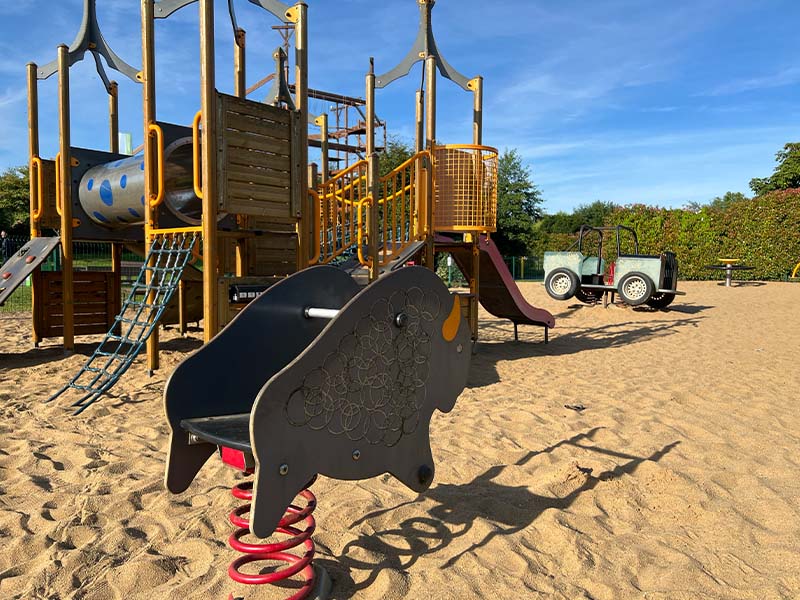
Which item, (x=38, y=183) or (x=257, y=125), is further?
(x=38, y=183)

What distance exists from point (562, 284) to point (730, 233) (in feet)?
39.7

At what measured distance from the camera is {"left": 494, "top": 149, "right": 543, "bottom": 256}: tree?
120 feet

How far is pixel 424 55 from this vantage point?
32.3 feet

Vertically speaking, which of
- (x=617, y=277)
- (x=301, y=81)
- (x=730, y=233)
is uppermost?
(x=301, y=81)

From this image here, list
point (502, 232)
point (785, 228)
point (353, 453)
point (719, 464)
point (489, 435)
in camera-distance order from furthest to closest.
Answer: point (502, 232) → point (785, 228) → point (489, 435) → point (719, 464) → point (353, 453)

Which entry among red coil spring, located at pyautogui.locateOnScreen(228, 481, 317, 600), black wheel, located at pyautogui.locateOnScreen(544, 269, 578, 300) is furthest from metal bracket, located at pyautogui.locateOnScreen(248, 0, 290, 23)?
black wheel, located at pyautogui.locateOnScreen(544, 269, 578, 300)

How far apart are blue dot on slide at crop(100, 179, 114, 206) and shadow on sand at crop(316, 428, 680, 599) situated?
6.07 metres

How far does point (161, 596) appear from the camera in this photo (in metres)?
2.30

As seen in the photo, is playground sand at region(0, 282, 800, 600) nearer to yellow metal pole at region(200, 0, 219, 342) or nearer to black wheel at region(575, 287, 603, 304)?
yellow metal pole at region(200, 0, 219, 342)

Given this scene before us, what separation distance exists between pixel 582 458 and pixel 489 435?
A: 749mm

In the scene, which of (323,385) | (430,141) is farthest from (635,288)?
(323,385)

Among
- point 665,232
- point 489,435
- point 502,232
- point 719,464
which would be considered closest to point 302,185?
point 489,435

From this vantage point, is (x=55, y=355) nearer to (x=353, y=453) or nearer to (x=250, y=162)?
(x=250, y=162)

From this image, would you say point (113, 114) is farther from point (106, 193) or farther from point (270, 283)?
point (270, 283)
